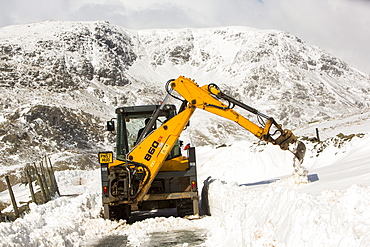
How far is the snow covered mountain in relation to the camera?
89.8 meters

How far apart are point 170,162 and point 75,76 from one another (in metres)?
116

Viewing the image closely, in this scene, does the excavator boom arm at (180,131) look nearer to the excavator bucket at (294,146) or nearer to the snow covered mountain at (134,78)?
the excavator bucket at (294,146)

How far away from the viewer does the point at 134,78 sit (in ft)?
445

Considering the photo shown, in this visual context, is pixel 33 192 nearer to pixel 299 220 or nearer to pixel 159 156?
pixel 159 156

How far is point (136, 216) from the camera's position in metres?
11.3

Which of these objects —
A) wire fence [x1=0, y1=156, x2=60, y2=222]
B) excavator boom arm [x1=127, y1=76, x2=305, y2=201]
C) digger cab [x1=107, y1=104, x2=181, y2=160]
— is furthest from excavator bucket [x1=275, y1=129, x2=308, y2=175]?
wire fence [x1=0, y1=156, x2=60, y2=222]

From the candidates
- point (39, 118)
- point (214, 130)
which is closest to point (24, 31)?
point (39, 118)

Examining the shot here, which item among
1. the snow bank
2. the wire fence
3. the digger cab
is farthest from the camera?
the wire fence

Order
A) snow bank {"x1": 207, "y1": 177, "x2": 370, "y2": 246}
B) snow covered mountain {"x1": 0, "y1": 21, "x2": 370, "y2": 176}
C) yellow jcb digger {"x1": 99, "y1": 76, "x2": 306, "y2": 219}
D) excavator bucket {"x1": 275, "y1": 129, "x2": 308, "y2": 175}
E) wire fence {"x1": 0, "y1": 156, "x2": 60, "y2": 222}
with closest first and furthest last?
snow bank {"x1": 207, "y1": 177, "x2": 370, "y2": 246}, yellow jcb digger {"x1": 99, "y1": 76, "x2": 306, "y2": 219}, excavator bucket {"x1": 275, "y1": 129, "x2": 308, "y2": 175}, wire fence {"x1": 0, "y1": 156, "x2": 60, "y2": 222}, snow covered mountain {"x1": 0, "y1": 21, "x2": 370, "y2": 176}

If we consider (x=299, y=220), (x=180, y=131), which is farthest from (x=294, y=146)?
(x=299, y=220)

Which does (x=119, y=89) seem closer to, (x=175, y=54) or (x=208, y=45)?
(x=175, y=54)

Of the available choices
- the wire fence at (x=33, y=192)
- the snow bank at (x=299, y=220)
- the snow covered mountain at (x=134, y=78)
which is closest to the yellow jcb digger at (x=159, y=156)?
the snow bank at (x=299, y=220)

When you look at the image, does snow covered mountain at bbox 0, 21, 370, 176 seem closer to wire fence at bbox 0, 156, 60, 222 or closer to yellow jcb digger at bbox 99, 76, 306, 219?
wire fence at bbox 0, 156, 60, 222

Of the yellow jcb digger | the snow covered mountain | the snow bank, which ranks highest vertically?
the snow covered mountain
